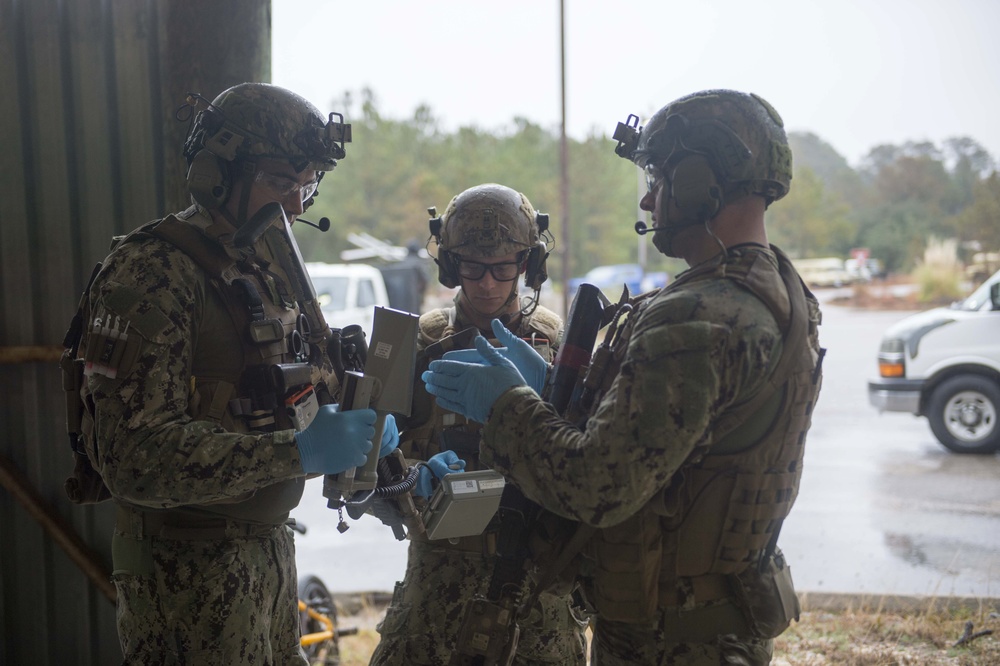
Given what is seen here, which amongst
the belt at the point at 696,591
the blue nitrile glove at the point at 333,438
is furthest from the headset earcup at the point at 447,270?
the belt at the point at 696,591

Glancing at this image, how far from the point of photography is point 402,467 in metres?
2.40

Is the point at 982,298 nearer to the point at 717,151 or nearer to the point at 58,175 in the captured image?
the point at 717,151

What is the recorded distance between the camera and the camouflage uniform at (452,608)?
8.14ft

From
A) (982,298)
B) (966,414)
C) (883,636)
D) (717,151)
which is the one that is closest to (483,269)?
(717,151)

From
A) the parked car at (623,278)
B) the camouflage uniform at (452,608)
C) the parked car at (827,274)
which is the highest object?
the camouflage uniform at (452,608)

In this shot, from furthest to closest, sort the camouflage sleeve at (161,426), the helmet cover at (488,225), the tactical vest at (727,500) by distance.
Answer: the helmet cover at (488,225)
the camouflage sleeve at (161,426)
the tactical vest at (727,500)

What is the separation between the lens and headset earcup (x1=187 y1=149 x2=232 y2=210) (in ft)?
6.94

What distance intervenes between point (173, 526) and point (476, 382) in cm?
81

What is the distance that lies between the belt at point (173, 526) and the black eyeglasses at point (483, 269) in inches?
44.9

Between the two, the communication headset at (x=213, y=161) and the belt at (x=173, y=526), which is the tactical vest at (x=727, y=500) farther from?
the communication headset at (x=213, y=161)

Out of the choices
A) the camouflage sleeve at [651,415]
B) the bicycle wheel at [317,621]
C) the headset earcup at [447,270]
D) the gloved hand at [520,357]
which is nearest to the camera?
the camouflage sleeve at [651,415]

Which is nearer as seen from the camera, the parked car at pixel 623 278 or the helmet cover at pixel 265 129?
the helmet cover at pixel 265 129

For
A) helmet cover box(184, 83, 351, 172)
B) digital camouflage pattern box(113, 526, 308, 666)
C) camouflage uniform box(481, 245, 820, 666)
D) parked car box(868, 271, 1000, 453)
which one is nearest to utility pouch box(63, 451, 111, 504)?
digital camouflage pattern box(113, 526, 308, 666)

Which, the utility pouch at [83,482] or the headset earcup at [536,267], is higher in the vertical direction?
the headset earcup at [536,267]
